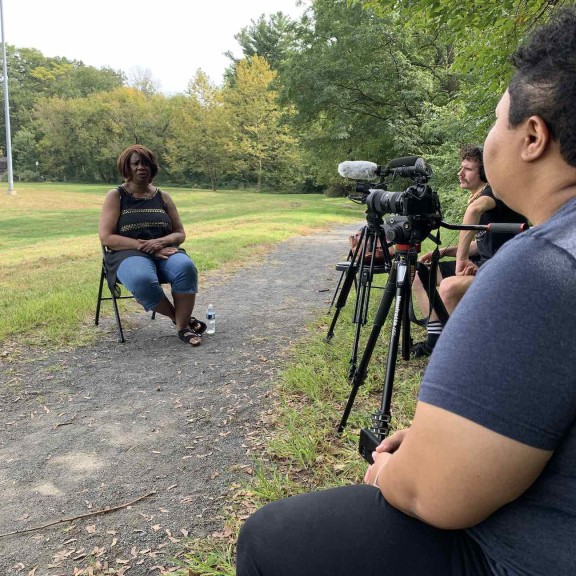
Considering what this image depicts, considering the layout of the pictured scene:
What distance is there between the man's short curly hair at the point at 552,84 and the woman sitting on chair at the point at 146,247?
3763mm

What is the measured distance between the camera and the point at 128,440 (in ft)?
9.34

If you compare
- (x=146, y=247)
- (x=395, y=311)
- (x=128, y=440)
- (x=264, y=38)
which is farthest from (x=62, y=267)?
(x=264, y=38)

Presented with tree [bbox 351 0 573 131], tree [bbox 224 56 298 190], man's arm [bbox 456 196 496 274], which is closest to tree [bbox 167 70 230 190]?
tree [bbox 224 56 298 190]

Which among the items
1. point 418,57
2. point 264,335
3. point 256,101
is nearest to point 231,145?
point 256,101

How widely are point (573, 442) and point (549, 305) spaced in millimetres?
226

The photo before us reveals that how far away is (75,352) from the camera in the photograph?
166 inches

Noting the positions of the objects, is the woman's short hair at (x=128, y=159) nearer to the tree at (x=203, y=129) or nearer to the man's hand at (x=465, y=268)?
the man's hand at (x=465, y=268)

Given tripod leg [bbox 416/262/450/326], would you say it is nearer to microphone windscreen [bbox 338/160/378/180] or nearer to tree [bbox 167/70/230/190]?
microphone windscreen [bbox 338/160/378/180]

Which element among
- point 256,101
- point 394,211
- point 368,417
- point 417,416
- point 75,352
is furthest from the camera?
point 256,101

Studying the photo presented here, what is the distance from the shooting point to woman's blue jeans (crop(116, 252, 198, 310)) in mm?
4332

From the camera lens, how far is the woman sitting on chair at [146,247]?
442 centimetres

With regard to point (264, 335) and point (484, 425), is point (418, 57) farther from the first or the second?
point (484, 425)

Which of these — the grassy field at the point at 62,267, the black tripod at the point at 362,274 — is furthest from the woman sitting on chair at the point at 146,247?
the black tripod at the point at 362,274

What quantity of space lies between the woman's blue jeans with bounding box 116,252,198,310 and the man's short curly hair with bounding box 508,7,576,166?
148 inches
